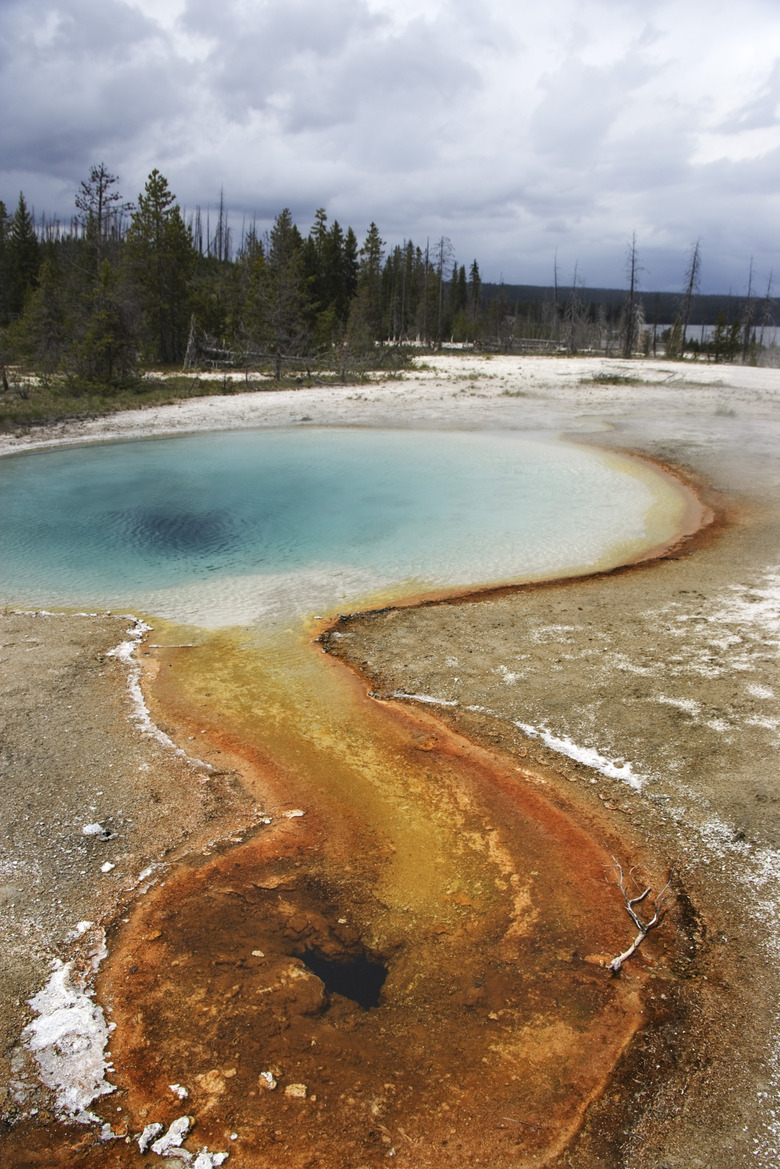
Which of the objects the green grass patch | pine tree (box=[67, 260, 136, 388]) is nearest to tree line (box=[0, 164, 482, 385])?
pine tree (box=[67, 260, 136, 388])

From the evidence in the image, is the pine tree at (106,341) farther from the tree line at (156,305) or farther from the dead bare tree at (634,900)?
the dead bare tree at (634,900)

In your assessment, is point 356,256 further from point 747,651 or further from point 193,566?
point 747,651

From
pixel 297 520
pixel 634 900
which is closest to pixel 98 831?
pixel 634 900

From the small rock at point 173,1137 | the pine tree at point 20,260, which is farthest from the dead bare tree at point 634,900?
the pine tree at point 20,260

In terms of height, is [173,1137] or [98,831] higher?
[98,831]

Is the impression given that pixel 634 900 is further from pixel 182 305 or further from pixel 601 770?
pixel 182 305

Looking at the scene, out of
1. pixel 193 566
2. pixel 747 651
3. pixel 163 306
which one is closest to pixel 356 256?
pixel 163 306

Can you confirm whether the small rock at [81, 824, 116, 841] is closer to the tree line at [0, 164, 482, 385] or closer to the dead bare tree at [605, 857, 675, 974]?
the dead bare tree at [605, 857, 675, 974]
